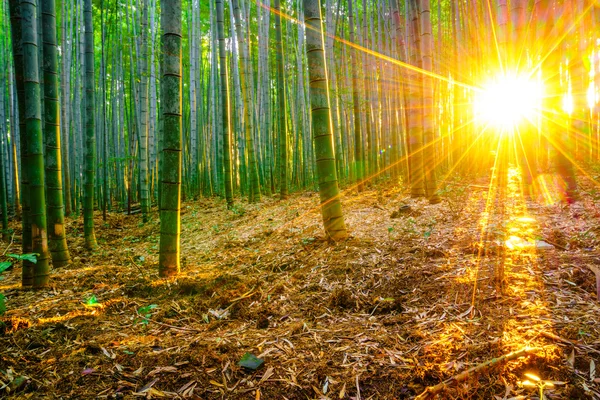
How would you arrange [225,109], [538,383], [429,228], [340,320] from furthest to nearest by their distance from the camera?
[225,109]
[429,228]
[340,320]
[538,383]

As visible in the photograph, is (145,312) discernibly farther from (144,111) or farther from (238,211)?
(144,111)

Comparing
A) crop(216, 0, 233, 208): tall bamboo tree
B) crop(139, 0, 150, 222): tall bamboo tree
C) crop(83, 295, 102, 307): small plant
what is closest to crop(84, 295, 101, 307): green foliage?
crop(83, 295, 102, 307): small plant

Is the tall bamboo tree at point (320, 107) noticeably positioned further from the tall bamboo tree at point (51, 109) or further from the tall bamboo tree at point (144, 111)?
the tall bamboo tree at point (144, 111)

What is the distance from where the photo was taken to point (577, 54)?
11.7 ft

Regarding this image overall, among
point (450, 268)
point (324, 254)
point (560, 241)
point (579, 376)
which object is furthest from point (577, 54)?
point (579, 376)

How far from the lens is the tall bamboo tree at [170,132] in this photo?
2.63 meters

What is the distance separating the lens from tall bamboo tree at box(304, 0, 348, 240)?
9.72ft

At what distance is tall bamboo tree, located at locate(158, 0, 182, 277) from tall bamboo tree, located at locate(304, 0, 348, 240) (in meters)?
1.14

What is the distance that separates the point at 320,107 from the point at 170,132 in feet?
4.40

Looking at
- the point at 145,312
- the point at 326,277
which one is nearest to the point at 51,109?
the point at 145,312

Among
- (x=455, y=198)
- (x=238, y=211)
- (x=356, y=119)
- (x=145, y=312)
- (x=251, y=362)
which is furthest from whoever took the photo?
(x=238, y=211)

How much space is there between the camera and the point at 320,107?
301 centimetres

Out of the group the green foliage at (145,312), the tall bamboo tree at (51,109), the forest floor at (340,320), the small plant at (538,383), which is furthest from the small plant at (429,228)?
the tall bamboo tree at (51,109)

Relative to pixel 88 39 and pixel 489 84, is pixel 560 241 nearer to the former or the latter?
pixel 88 39
